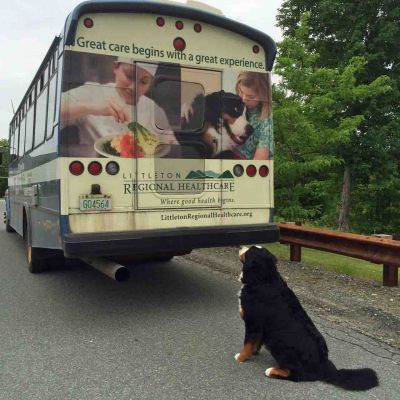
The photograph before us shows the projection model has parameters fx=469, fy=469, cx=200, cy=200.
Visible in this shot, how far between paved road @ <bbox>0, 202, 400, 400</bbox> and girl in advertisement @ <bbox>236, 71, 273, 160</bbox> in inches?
71.2

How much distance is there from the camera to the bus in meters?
4.71

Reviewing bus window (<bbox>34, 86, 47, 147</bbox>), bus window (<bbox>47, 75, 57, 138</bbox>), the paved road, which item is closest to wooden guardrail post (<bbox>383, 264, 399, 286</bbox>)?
the paved road

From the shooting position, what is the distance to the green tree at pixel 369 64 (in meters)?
17.6

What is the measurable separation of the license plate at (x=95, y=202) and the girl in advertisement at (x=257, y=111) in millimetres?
1716

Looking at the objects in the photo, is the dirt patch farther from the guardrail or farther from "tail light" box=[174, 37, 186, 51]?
"tail light" box=[174, 37, 186, 51]

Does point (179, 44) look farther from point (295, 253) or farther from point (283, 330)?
point (295, 253)

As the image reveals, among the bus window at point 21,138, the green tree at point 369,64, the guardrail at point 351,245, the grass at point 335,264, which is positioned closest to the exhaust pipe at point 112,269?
the guardrail at point 351,245

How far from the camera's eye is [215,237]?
525cm

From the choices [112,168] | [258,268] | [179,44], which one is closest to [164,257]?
[112,168]

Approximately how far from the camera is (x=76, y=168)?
185 inches

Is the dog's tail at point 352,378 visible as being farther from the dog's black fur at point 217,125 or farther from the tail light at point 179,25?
the tail light at point 179,25

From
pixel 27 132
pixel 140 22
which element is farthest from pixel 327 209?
pixel 140 22

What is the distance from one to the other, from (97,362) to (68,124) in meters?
2.29

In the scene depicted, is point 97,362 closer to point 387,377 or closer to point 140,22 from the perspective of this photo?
point 387,377
